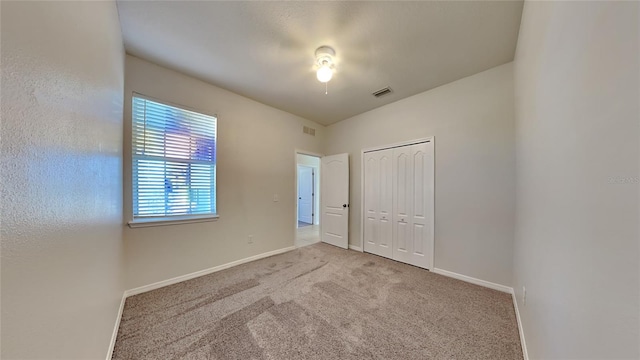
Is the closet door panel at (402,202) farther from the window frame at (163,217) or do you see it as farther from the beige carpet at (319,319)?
the window frame at (163,217)

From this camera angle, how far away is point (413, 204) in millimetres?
3146

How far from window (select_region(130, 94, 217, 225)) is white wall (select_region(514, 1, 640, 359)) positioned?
325 centimetres

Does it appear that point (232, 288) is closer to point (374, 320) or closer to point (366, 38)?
point (374, 320)

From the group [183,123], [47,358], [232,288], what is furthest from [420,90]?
[47,358]

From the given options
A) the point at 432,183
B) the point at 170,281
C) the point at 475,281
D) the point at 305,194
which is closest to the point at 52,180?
the point at 170,281

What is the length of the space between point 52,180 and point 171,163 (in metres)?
2.12

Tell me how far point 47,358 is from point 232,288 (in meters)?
1.83

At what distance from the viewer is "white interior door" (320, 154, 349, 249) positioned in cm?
404

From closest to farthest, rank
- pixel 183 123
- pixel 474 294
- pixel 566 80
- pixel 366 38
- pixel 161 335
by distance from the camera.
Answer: pixel 566 80, pixel 161 335, pixel 366 38, pixel 474 294, pixel 183 123

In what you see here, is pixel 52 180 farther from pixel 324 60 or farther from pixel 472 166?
pixel 472 166

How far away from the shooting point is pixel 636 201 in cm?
48

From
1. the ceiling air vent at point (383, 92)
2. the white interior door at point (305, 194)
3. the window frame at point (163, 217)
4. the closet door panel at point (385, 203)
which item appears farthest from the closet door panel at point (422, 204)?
the white interior door at point (305, 194)

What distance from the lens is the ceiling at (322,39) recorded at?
5.51ft

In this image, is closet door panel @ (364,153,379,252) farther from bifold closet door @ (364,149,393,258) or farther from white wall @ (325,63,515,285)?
white wall @ (325,63,515,285)
